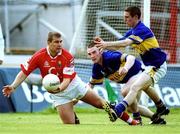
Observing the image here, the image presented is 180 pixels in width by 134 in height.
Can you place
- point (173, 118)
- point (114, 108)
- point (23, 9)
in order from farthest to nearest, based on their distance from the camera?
point (23, 9) → point (173, 118) → point (114, 108)

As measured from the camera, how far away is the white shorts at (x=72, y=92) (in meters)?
16.6

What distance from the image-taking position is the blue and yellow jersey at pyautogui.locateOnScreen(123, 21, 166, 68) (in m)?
16.5

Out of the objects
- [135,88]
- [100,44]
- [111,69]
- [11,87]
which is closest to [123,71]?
[135,88]

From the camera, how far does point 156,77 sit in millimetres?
16766

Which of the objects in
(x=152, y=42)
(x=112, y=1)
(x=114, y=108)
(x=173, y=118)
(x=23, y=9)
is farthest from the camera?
(x=23, y=9)

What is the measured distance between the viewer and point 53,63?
16.2 m

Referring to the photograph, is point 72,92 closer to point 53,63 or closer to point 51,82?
point 53,63

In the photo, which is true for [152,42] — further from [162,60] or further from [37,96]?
[37,96]

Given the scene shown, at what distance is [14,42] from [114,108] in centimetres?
1796

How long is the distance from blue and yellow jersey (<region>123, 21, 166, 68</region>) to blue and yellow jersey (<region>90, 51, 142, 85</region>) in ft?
1.12

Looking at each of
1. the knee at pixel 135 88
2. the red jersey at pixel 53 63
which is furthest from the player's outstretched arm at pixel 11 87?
the knee at pixel 135 88

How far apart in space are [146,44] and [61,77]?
1727 mm

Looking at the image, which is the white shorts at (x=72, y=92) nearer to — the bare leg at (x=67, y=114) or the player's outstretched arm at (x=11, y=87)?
the bare leg at (x=67, y=114)

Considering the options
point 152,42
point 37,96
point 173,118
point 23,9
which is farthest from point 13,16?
point 152,42
